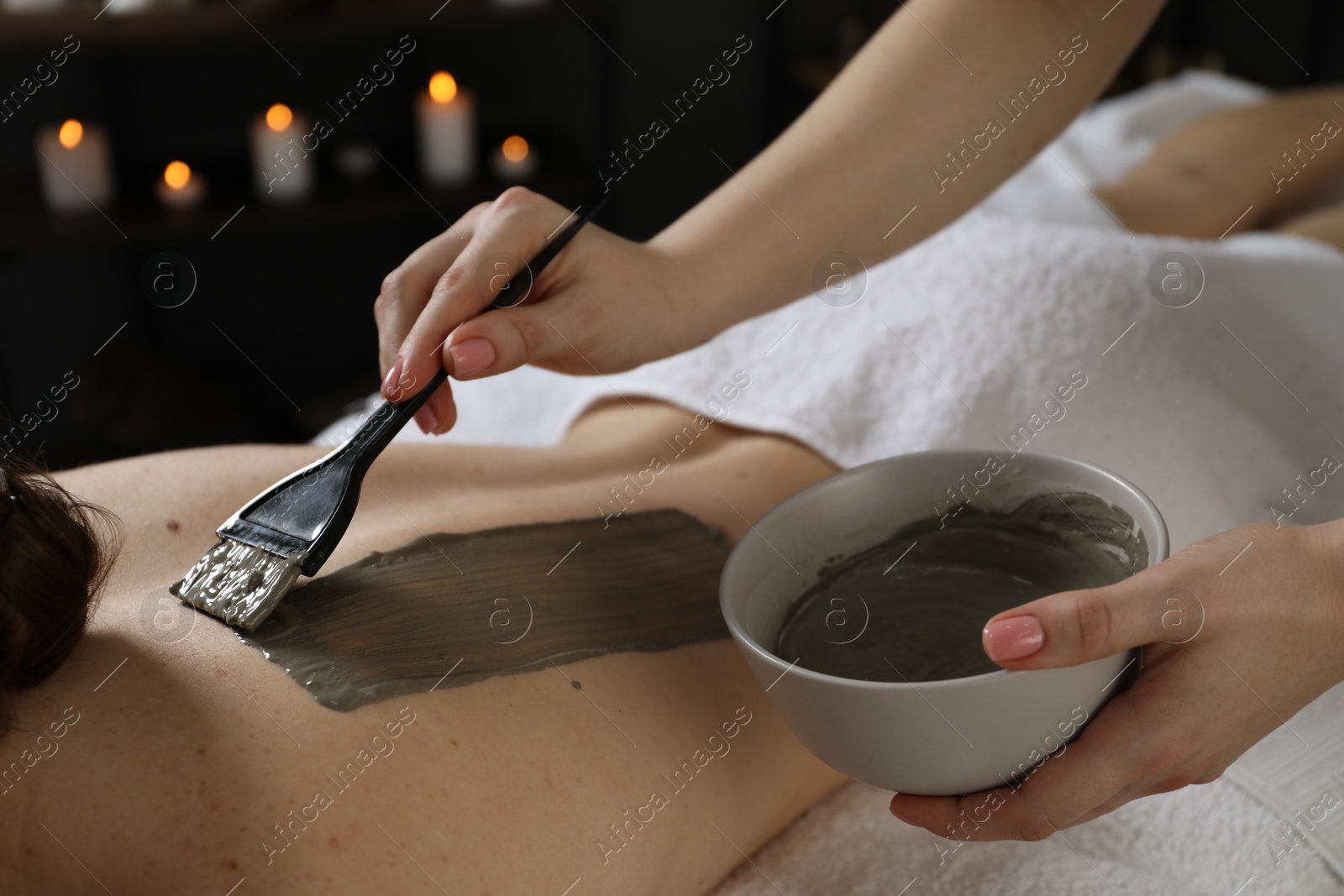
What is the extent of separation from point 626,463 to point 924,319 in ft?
0.94

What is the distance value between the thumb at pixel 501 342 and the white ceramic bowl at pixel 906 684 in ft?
0.58

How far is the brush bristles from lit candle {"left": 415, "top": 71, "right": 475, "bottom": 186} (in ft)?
4.83

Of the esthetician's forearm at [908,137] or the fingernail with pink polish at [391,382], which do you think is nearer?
the fingernail with pink polish at [391,382]

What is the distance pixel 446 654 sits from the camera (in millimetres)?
613

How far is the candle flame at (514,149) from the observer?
213 cm

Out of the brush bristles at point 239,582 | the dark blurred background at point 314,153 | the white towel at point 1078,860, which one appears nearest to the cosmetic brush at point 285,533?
the brush bristles at point 239,582

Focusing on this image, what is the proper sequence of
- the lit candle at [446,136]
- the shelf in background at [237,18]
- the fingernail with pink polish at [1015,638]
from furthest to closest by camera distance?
the lit candle at [446,136] → the shelf in background at [237,18] → the fingernail with pink polish at [1015,638]

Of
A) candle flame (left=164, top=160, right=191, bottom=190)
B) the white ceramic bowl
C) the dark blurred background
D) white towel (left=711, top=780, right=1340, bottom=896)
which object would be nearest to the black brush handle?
the white ceramic bowl

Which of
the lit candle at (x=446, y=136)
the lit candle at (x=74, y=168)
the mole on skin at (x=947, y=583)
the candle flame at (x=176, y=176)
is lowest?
the mole on skin at (x=947, y=583)

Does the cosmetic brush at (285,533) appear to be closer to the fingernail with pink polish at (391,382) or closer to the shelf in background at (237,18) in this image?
the fingernail with pink polish at (391,382)

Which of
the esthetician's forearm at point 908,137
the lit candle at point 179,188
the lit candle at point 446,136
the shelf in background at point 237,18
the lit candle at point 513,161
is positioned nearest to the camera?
the esthetician's forearm at point 908,137

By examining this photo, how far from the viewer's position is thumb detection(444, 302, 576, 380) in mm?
630

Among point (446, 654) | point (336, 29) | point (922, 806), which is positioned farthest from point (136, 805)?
point (336, 29)

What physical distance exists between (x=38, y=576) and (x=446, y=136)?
1.57 meters
